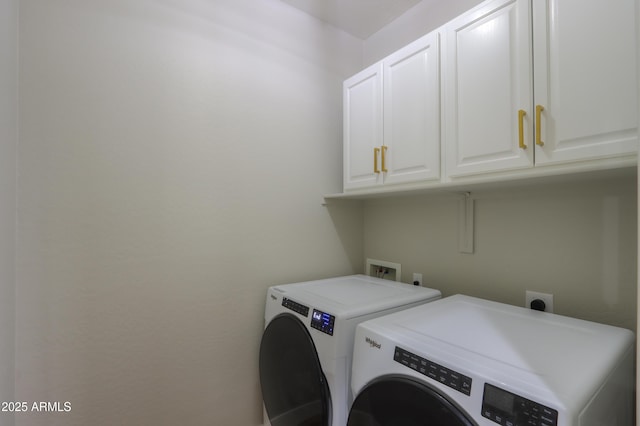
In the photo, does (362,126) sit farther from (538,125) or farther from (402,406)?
(402,406)

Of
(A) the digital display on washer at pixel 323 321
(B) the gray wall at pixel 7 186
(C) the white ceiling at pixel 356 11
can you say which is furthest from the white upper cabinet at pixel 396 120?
(B) the gray wall at pixel 7 186

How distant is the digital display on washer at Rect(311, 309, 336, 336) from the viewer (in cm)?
109

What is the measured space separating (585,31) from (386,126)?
814mm

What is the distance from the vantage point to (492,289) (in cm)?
139

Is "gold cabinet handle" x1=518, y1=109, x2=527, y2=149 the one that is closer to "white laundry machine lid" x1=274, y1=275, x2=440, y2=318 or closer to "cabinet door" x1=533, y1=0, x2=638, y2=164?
"cabinet door" x1=533, y1=0, x2=638, y2=164

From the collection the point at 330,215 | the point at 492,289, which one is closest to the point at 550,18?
the point at 492,289

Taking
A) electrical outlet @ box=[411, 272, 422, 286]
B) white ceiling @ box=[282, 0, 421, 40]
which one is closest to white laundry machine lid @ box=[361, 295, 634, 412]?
electrical outlet @ box=[411, 272, 422, 286]

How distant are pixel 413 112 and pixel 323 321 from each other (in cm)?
108

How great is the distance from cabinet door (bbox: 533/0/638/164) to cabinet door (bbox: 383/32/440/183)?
15.7 inches

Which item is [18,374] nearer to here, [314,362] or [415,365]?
[314,362]

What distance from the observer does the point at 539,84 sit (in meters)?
0.98

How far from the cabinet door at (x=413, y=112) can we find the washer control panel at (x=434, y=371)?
82cm

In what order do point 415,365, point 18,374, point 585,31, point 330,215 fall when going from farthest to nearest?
point 330,215, point 18,374, point 585,31, point 415,365

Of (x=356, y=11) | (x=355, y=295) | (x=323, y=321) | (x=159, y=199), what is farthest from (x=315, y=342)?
(x=356, y=11)
